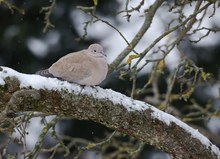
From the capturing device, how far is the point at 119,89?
377 inches

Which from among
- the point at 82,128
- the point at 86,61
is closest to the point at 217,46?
the point at 82,128

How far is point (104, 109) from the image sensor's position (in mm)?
4043

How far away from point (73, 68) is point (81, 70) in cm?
5

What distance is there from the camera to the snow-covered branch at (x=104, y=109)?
383 centimetres

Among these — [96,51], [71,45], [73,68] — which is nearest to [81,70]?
[73,68]

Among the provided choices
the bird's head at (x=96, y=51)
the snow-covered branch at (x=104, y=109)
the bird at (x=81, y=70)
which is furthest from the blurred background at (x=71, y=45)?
the snow-covered branch at (x=104, y=109)

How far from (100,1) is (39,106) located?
6290 millimetres

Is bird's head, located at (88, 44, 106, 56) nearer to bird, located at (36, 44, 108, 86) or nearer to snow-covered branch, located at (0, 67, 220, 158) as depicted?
bird, located at (36, 44, 108, 86)

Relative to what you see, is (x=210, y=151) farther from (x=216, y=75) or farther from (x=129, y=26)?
(x=129, y=26)

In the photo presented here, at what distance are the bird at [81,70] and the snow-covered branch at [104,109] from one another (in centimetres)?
23

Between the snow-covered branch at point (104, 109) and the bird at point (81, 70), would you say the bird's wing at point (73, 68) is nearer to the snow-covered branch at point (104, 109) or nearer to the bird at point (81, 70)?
the bird at point (81, 70)

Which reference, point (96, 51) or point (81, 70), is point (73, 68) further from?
point (96, 51)

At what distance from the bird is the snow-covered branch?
0.23 metres

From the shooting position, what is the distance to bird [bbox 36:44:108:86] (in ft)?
14.3
